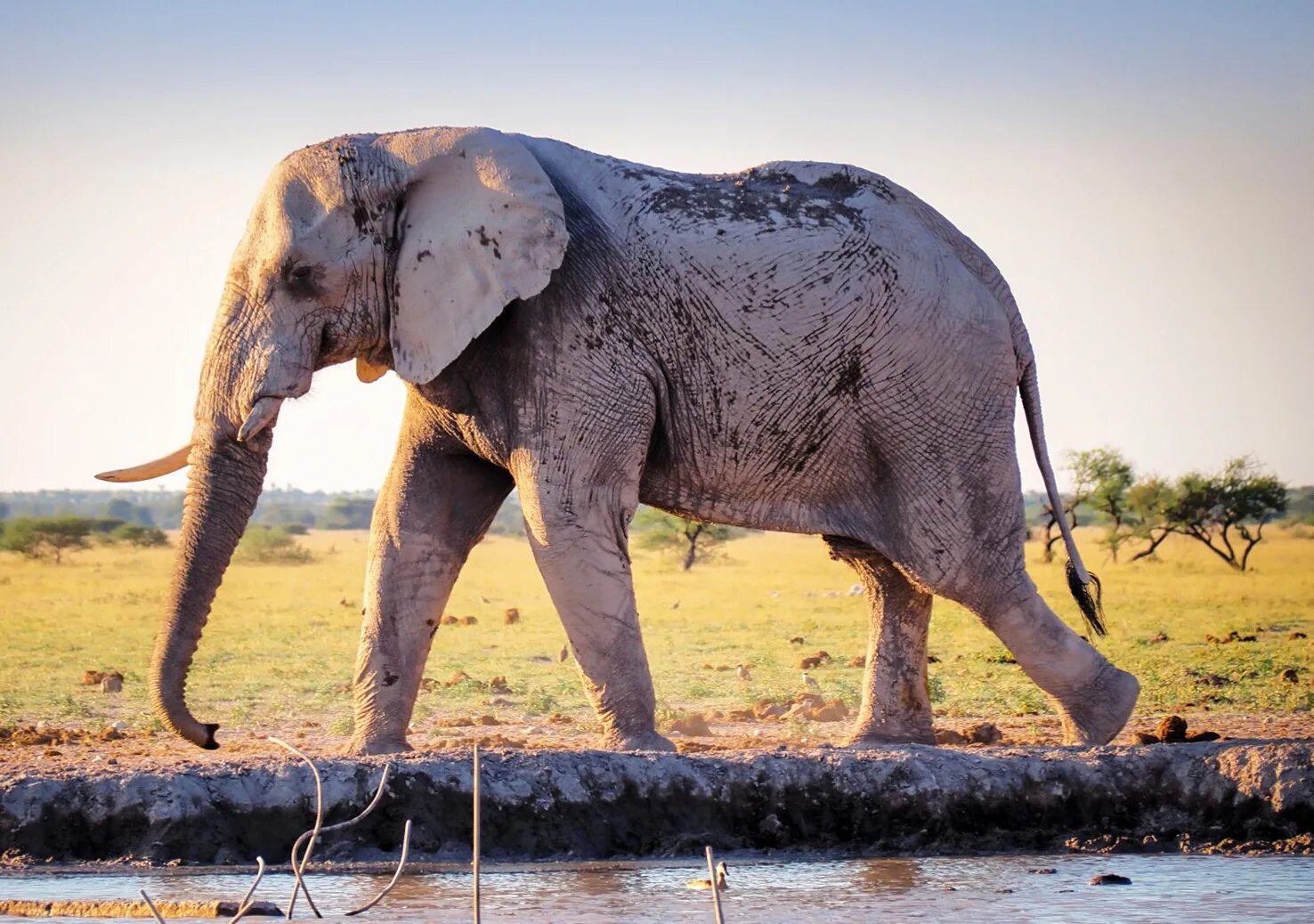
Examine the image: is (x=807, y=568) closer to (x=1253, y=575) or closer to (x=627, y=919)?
(x=1253, y=575)

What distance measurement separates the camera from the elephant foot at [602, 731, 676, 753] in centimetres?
845

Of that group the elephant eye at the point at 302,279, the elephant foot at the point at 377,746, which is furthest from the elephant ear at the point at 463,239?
the elephant foot at the point at 377,746

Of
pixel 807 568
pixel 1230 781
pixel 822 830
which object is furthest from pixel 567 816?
pixel 807 568

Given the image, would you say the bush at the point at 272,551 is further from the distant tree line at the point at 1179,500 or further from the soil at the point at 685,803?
the soil at the point at 685,803

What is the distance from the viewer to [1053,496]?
9.70 m

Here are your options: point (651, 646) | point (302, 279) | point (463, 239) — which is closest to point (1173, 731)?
point (463, 239)

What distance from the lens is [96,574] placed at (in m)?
34.3

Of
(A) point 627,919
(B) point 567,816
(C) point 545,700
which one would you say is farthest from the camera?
(C) point 545,700

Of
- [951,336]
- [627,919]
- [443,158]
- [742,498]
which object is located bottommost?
[627,919]

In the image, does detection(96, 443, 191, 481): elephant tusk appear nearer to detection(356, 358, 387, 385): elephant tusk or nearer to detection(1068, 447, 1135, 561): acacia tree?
detection(356, 358, 387, 385): elephant tusk

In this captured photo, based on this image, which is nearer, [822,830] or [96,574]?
[822,830]

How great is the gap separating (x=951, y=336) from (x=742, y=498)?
1.11m

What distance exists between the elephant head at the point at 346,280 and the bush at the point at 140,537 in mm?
36733

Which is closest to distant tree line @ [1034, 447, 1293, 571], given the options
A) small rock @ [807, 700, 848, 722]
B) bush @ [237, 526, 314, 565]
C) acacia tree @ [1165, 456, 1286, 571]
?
acacia tree @ [1165, 456, 1286, 571]
